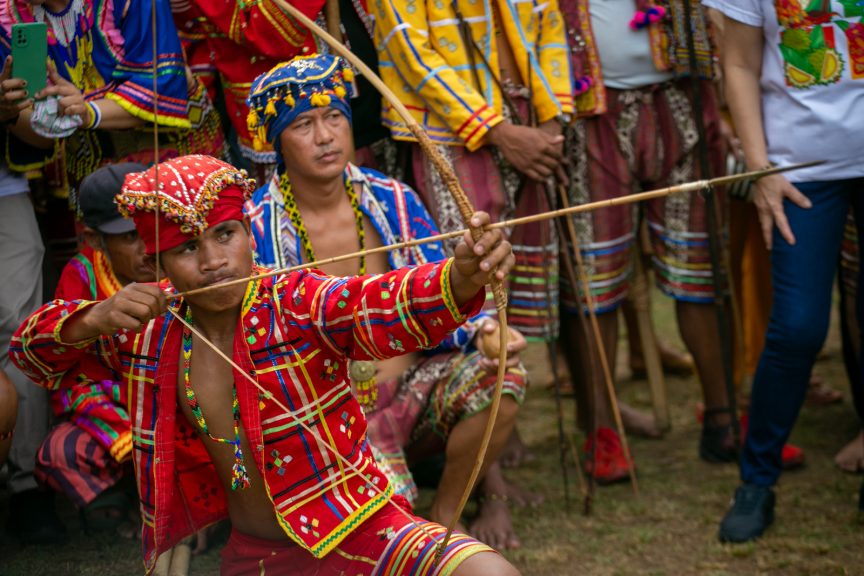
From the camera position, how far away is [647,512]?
14.1 feet

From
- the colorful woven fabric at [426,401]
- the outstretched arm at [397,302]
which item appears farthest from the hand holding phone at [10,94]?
the colorful woven fabric at [426,401]

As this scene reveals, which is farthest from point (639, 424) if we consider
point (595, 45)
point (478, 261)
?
point (478, 261)

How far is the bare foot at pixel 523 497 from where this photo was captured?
444 centimetres

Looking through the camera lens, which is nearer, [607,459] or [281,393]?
[281,393]

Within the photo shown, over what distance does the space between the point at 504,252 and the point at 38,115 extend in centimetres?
186

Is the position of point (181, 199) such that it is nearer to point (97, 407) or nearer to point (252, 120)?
point (252, 120)

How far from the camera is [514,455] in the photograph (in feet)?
16.2

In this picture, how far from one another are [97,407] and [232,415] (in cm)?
121

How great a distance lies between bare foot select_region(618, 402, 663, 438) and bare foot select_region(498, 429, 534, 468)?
0.51m

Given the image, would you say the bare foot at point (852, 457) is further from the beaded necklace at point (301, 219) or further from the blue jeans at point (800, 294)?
the beaded necklace at point (301, 219)

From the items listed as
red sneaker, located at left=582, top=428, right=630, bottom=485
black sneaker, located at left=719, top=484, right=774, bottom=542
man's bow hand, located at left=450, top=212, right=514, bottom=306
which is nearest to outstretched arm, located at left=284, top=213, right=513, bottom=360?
man's bow hand, located at left=450, top=212, right=514, bottom=306

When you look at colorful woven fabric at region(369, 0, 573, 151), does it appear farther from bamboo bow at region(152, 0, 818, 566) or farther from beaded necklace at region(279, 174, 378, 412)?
bamboo bow at region(152, 0, 818, 566)

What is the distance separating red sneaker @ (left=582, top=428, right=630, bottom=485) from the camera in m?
4.57

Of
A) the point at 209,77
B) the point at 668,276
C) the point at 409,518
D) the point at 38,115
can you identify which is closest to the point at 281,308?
the point at 409,518
